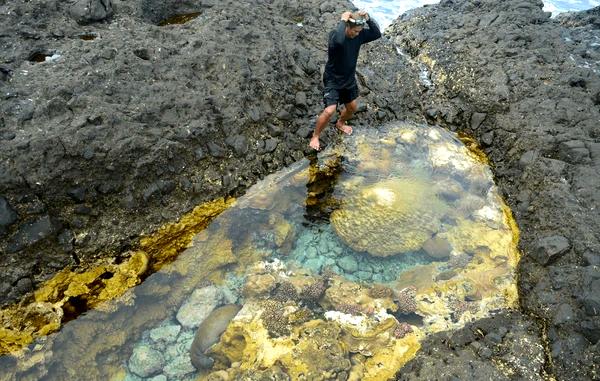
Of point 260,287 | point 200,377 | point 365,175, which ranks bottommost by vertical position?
point 200,377

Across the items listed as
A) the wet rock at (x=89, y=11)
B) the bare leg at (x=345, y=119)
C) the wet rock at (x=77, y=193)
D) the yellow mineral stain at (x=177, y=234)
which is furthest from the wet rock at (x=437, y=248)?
the wet rock at (x=89, y=11)

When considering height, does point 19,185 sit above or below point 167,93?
below

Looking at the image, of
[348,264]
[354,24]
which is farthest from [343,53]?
[348,264]

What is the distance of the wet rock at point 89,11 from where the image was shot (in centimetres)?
574

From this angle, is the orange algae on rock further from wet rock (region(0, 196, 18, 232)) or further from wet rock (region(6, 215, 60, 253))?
wet rock (region(0, 196, 18, 232))

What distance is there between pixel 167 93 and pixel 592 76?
614 cm

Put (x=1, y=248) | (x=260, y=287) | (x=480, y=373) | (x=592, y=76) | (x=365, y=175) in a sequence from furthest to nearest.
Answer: (x=592, y=76)
(x=365, y=175)
(x=260, y=287)
(x=1, y=248)
(x=480, y=373)

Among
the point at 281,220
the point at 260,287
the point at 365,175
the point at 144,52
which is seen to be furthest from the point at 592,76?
the point at 144,52

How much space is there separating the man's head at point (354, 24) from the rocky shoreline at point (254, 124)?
1403 mm

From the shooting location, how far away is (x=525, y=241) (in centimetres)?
504

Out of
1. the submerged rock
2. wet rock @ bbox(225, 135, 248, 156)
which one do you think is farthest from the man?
the submerged rock

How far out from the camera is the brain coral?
517cm

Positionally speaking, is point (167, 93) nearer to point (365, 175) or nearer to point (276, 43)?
point (276, 43)

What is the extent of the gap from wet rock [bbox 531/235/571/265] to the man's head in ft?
10.6
